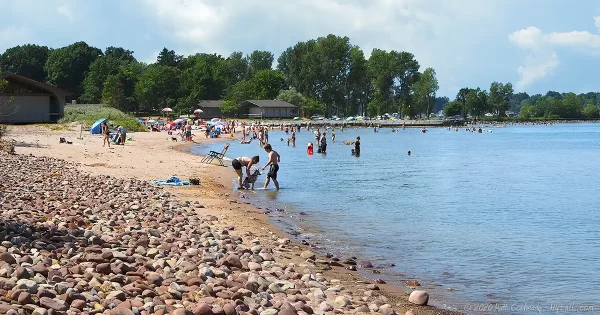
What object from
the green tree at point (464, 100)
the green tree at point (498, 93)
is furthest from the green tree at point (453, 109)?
the green tree at point (498, 93)

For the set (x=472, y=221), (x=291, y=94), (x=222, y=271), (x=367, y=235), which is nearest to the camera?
(x=222, y=271)

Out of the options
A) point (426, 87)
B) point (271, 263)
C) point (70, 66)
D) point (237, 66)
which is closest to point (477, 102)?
point (426, 87)

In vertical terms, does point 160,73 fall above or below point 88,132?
above

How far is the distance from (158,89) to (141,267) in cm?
10854

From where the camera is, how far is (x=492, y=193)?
26578 millimetres

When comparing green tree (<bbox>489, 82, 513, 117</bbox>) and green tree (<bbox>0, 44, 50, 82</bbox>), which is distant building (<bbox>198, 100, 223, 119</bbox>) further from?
green tree (<bbox>489, 82, 513, 117</bbox>)

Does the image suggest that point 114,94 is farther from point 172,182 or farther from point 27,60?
point 172,182

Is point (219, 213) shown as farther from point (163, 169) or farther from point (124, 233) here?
point (163, 169)

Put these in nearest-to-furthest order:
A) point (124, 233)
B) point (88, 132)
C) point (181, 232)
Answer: point (124, 233) < point (181, 232) < point (88, 132)

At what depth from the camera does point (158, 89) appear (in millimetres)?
113875

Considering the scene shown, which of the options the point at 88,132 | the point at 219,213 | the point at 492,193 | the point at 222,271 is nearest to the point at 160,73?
the point at 88,132

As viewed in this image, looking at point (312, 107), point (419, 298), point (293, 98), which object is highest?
point (293, 98)

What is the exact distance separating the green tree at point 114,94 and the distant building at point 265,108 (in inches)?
1113

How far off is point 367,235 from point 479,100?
599ft
